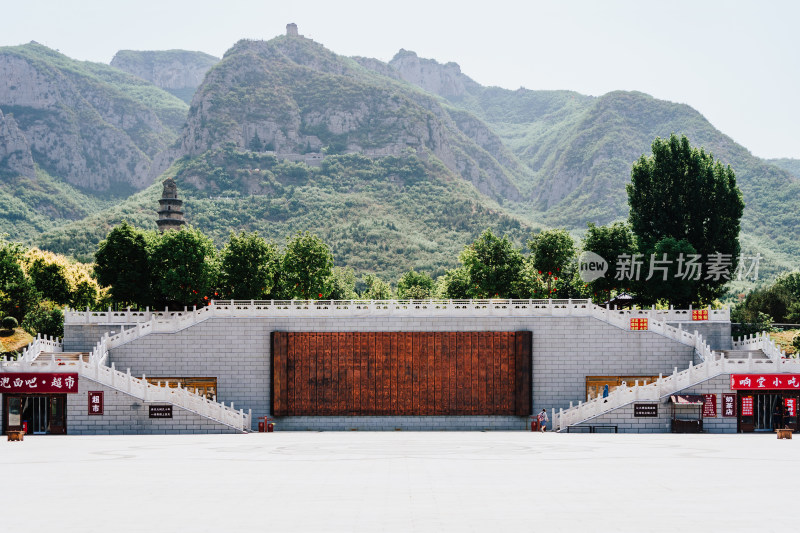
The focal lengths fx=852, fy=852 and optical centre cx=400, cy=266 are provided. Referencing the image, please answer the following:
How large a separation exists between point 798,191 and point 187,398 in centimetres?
18045

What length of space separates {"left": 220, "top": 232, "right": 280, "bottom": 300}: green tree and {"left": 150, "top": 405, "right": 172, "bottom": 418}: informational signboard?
21867 millimetres

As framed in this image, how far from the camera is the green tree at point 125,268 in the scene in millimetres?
66938

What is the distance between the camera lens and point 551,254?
72000 mm

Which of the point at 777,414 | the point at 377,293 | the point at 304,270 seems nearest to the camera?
the point at 777,414

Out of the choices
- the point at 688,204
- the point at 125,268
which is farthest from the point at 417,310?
the point at 688,204

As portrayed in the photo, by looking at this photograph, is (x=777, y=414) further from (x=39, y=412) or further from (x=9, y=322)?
(x=9, y=322)

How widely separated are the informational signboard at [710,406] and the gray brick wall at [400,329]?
580 cm

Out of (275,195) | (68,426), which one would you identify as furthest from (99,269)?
(275,195)

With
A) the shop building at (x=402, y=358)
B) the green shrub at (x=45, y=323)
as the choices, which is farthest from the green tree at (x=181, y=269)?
the shop building at (x=402, y=358)

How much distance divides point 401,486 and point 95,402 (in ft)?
92.7

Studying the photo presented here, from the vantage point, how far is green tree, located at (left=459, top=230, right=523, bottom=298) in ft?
237

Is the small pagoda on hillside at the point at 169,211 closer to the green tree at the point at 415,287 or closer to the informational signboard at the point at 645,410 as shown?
the green tree at the point at 415,287

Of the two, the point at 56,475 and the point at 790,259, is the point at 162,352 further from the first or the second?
the point at 790,259

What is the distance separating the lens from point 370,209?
610ft
